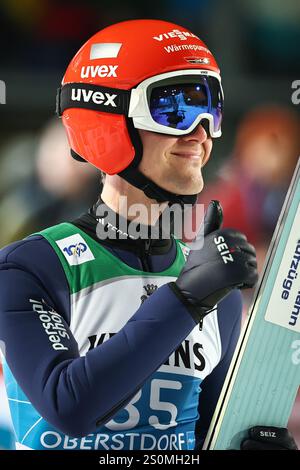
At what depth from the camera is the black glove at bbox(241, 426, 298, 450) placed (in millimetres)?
1861

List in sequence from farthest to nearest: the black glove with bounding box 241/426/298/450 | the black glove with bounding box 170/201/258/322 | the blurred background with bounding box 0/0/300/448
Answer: the blurred background with bounding box 0/0/300/448 → the black glove with bounding box 241/426/298/450 → the black glove with bounding box 170/201/258/322

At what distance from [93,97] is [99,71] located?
6cm

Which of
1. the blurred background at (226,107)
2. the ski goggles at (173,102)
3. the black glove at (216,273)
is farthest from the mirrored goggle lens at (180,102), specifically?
the blurred background at (226,107)

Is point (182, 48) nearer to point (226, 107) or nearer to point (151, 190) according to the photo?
point (151, 190)

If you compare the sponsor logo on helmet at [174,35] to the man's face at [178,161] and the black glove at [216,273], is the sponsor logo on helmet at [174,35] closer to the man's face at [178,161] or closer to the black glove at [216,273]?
the man's face at [178,161]

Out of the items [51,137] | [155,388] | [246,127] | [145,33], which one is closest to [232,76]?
[246,127]

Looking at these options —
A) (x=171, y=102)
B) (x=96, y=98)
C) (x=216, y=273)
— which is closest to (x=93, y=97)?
(x=96, y=98)

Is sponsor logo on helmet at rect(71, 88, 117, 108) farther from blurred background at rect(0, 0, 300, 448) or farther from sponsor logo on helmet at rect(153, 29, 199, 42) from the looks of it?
blurred background at rect(0, 0, 300, 448)

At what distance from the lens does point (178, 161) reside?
6.14 ft

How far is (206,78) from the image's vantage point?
6.20ft

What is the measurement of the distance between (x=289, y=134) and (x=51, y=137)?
1255 mm

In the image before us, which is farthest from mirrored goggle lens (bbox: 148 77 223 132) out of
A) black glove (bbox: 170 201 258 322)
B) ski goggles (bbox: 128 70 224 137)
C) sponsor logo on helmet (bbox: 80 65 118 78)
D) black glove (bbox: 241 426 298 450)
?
black glove (bbox: 241 426 298 450)

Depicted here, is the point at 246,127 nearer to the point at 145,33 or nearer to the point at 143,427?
the point at 145,33

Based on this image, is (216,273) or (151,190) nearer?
(216,273)
